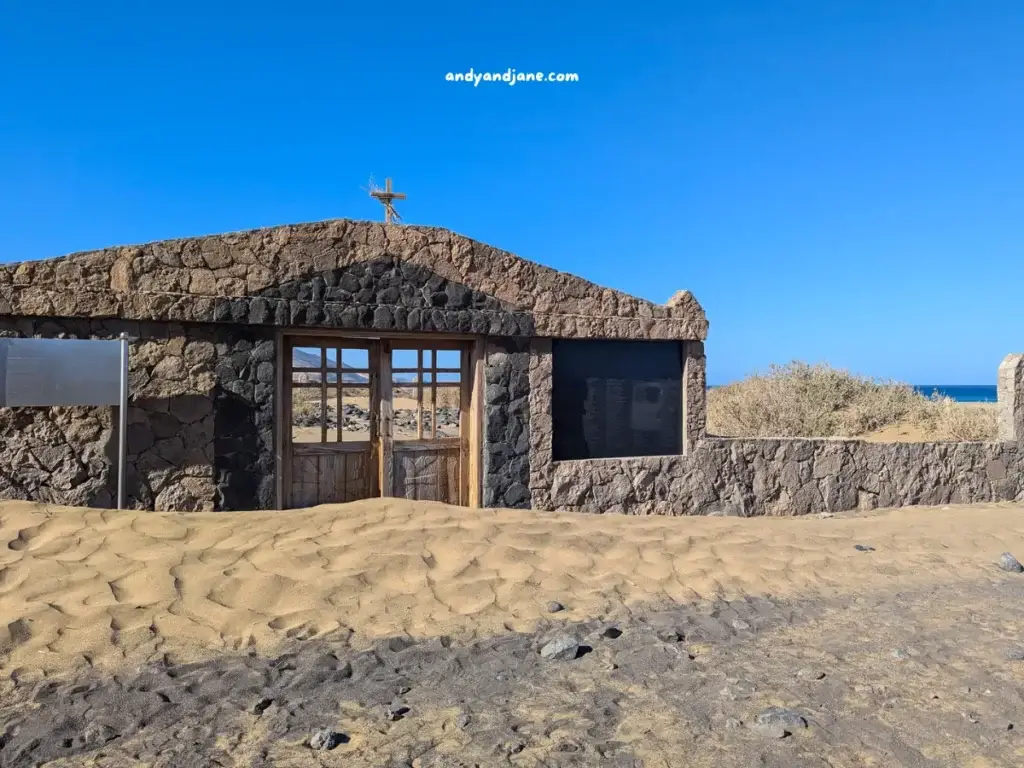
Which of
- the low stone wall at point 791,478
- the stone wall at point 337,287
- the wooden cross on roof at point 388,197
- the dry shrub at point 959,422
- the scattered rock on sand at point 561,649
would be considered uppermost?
the wooden cross on roof at point 388,197

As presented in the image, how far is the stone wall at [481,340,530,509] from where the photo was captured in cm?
773

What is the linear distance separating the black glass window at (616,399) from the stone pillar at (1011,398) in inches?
194

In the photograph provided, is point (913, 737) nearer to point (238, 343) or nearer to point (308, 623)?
point (308, 623)

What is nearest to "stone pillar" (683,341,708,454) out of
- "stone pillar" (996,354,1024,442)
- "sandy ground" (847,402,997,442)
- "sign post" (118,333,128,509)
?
"stone pillar" (996,354,1024,442)

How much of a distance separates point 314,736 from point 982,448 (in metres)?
9.91

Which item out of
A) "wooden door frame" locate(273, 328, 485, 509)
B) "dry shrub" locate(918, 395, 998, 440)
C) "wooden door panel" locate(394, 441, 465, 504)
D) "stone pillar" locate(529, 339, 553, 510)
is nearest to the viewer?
"wooden door frame" locate(273, 328, 485, 509)

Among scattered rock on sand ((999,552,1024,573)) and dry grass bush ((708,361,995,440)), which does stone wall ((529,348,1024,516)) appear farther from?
dry grass bush ((708,361,995,440))

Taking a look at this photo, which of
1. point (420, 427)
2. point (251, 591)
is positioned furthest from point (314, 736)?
point (420, 427)

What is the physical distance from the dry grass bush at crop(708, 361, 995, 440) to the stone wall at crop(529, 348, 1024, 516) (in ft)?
17.3

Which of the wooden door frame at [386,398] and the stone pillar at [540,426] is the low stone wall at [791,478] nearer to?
the stone pillar at [540,426]

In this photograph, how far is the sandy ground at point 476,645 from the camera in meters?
3.14

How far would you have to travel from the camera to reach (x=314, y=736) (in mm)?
3125

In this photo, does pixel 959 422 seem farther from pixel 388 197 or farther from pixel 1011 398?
pixel 388 197

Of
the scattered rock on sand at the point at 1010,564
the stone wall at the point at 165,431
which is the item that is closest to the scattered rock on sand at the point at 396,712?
the stone wall at the point at 165,431
